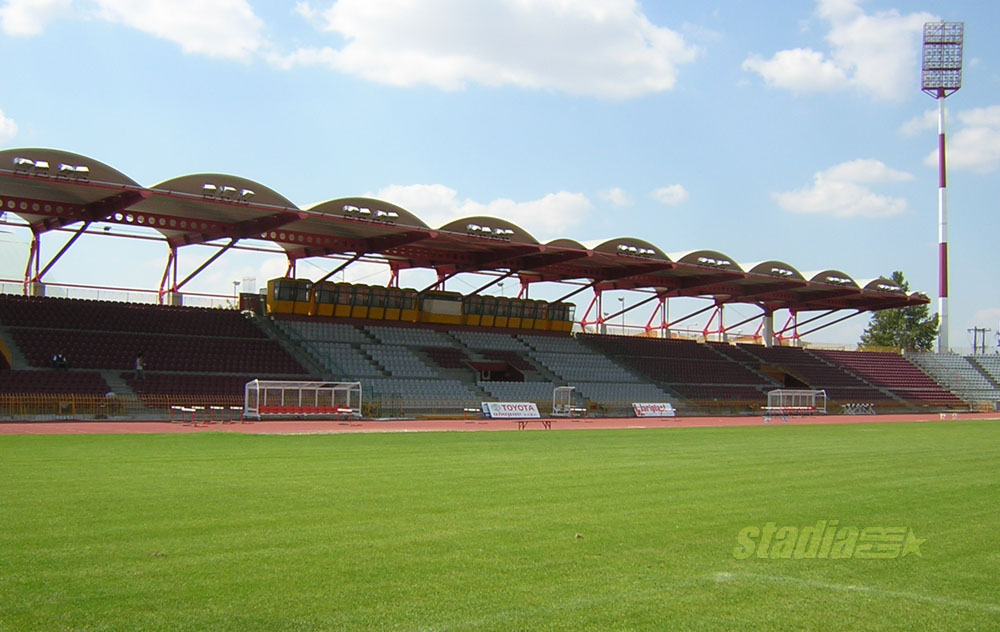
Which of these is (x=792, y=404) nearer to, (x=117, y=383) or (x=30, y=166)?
(x=117, y=383)

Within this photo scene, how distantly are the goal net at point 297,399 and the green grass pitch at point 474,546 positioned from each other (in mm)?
18139

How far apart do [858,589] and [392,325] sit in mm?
47765

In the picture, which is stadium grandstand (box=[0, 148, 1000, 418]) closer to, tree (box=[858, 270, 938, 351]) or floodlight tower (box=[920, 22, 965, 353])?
floodlight tower (box=[920, 22, 965, 353])

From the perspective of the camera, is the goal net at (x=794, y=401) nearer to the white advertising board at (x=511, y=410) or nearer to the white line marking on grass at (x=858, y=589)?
the white advertising board at (x=511, y=410)

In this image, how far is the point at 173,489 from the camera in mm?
12523

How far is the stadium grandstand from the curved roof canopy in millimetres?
103

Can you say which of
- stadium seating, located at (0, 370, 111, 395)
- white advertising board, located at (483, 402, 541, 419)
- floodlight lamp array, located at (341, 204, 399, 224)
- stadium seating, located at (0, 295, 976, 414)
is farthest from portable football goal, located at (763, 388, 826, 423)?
stadium seating, located at (0, 370, 111, 395)

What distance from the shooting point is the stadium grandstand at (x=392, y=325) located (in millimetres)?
36969

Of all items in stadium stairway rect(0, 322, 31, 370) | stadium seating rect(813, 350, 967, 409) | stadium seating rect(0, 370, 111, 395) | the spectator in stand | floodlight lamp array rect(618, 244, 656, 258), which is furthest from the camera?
stadium seating rect(813, 350, 967, 409)

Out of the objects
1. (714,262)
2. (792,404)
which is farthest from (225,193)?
(792,404)

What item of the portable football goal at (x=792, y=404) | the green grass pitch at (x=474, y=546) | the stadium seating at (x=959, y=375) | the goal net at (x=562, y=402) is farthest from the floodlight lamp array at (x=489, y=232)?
the stadium seating at (x=959, y=375)

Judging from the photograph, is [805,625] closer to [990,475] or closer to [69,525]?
[69,525]

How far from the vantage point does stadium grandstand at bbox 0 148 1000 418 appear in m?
37.0

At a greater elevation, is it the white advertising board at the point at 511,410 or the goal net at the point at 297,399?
the goal net at the point at 297,399
